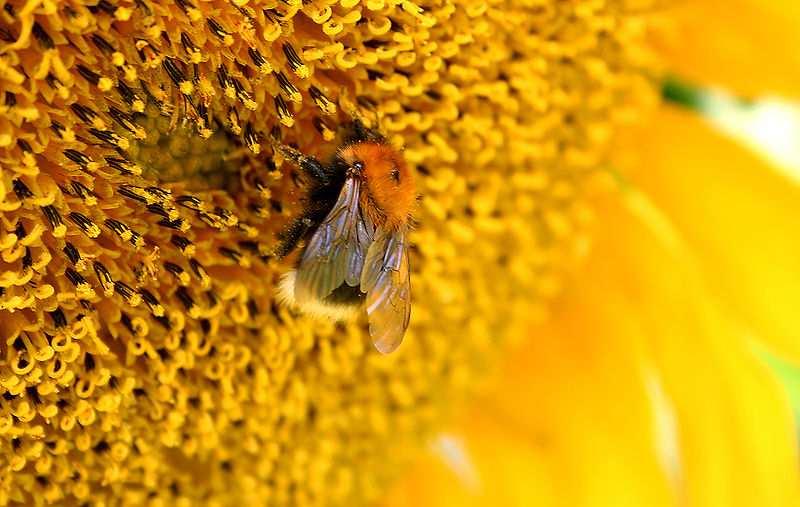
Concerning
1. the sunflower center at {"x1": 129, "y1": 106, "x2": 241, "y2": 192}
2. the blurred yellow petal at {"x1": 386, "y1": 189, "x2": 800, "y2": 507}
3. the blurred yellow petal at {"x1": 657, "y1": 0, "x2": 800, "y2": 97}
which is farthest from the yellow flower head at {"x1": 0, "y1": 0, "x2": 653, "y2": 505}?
the blurred yellow petal at {"x1": 386, "y1": 189, "x2": 800, "y2": 507}

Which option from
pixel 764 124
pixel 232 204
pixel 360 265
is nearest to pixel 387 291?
pixel 360 265

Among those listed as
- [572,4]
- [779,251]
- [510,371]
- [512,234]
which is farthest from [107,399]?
[779,251]

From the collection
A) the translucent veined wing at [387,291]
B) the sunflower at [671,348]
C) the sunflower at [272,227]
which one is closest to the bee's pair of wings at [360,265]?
the translucent veined wing at [387,291]

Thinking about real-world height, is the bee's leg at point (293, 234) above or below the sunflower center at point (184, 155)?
below

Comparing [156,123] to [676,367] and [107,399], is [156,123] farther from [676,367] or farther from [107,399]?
[676,367]

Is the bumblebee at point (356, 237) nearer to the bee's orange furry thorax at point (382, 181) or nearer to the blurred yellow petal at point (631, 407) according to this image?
the bee's orange furry thorax at point (382, 181)

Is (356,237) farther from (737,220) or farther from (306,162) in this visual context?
(737,220)
